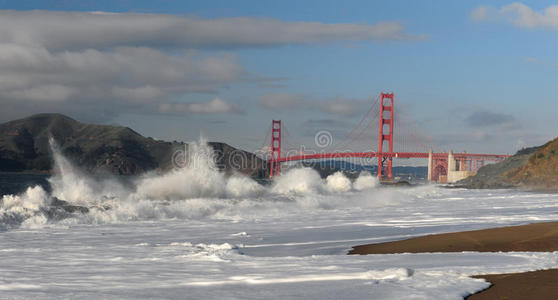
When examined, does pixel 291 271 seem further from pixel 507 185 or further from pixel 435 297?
pixel 507 185

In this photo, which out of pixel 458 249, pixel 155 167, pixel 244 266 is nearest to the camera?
pixel 244 266

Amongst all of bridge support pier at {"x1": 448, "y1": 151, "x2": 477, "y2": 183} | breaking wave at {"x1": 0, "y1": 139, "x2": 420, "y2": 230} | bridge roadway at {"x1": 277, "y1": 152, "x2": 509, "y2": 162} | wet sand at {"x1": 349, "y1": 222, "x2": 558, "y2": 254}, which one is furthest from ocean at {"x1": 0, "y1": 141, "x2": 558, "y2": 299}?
bridge support pier at {"x1": 448, "y1": 151, "x2": 477, "y2": 183}

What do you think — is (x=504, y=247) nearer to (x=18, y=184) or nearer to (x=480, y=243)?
(x=480, y=243)

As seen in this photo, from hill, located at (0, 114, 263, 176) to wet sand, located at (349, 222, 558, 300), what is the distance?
7569cm

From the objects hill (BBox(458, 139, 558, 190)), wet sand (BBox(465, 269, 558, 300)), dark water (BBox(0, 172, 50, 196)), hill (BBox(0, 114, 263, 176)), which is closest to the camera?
wet sand (BBox(465, 269, 558, 300))

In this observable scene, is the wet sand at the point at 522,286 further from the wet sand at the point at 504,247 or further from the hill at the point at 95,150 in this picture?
the hill at the point at 95,150

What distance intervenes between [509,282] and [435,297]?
966 millimetres

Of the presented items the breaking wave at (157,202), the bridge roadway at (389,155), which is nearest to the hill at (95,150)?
the bridge roadway at (389,155)

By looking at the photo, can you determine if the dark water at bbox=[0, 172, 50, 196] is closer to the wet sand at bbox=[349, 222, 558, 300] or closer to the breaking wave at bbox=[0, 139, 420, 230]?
the breaking wave at bbox=[0, 139, 420, 230]

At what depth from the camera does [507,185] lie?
141 feet

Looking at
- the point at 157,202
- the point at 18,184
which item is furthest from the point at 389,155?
the point at 157,202

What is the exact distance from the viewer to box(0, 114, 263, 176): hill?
89.8 m

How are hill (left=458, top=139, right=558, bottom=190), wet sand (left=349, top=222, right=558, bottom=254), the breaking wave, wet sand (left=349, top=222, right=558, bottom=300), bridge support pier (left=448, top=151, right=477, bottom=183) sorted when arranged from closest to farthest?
wet sand (left=349, top=222, right=558, bottom=300)
wet sand (left=349, top=222, right=558, bottom=254)
the breaking wave
hill (left=458, top=139, right=558, bottom=190)
bridge support pier (left=448, top=151, right=477, bottom=183)

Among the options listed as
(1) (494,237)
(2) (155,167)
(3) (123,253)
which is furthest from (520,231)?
(2) (155,167)
